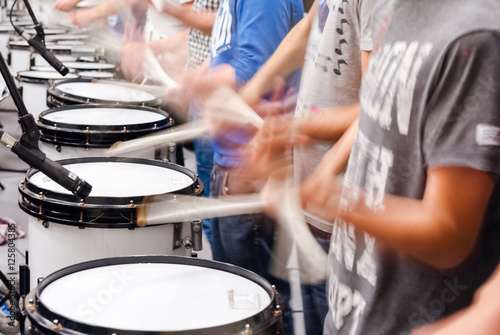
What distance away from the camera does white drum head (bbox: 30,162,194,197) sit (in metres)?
2.03

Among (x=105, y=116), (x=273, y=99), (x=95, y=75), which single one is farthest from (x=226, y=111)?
(x=95, y=75)

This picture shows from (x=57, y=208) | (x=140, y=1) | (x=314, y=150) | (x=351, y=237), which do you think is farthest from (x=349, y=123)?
(x=140, y=1)

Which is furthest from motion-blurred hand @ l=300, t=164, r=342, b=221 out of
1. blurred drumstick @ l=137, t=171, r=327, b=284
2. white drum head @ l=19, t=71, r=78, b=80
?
white drum head @ l=19, t=71, r=78, b=80

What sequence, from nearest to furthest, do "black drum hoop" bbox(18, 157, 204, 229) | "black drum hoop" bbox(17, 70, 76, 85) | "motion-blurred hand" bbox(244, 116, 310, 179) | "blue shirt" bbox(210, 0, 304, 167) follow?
1. "motion-blurred hand" bbox(244, 116, 310, 179)
2. "black drum hoop" bbox(18, 157, 204, 229)
3. "blue shirt" bbox(210, 0, 304, 167)
4. "black drum hoop" bbox(17, 70, 76, 85)

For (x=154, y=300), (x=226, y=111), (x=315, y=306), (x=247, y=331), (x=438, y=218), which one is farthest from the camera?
(x=226, y=111)

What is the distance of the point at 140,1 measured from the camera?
3.55 m

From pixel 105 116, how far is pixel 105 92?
70 centimetres

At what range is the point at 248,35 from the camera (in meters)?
2.40

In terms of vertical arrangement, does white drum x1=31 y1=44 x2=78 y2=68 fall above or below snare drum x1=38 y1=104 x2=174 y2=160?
above

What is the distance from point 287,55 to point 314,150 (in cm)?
45

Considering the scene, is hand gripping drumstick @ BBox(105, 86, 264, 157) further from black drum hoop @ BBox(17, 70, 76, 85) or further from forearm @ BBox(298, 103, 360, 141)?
black drum hoop @ BBox(17, 70, 76, 85)

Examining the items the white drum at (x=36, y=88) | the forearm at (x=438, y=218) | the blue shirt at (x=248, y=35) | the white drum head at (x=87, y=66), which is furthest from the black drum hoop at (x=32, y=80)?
the forearm at (x=438, y=218)

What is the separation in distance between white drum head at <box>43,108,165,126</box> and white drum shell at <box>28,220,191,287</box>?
0.85 meters

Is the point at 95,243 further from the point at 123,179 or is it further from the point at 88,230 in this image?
the point at 123,179
